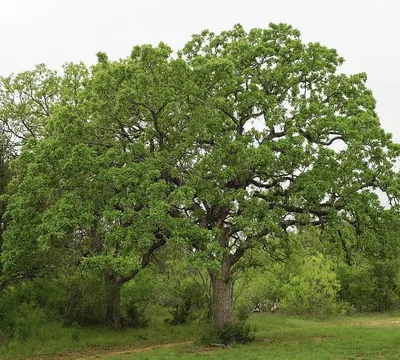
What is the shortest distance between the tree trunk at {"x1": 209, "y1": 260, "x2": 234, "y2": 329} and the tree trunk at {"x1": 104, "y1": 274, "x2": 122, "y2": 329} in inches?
236

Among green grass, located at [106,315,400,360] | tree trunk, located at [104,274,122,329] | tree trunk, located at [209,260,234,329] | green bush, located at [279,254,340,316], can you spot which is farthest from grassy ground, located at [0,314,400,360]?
green bush, located at [279,254,340,316]

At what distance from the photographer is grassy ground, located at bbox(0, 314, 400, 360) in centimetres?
1645

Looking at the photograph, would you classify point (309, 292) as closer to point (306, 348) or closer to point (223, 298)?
point (223, 298)

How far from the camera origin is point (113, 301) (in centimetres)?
2373

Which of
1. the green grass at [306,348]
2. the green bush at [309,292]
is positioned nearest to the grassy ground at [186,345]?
the green grass at [306,348]

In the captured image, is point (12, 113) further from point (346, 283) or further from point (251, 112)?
point (346, 283)

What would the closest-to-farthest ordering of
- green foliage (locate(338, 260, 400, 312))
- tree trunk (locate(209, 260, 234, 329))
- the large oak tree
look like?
the large oak tree < tree trunk (locate(209, 260, 234, 329)) < green foliage (locate(338, 260, 400, 312))

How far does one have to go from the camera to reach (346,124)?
1667 cm

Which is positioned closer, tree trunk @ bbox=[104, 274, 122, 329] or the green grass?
the green grass

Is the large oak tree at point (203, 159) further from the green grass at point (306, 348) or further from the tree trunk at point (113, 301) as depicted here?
the tree trunk at point (113, 301)

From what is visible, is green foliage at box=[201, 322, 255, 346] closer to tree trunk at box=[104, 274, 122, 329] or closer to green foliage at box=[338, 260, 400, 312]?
tree trunk at box=[104, 274, 122, 329]

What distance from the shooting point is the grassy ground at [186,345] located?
54.0 ft

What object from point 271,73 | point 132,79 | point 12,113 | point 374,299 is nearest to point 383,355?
point 271,73

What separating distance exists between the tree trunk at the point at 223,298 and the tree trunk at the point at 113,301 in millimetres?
5986
